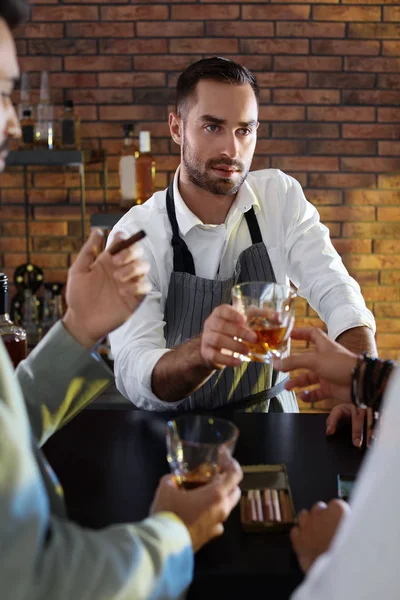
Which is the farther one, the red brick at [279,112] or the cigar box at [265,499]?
the red brick at [279,112]

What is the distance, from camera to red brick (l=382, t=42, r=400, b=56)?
3342 millimetres

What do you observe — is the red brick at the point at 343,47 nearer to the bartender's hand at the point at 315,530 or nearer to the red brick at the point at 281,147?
the red brick at the point at 281,147

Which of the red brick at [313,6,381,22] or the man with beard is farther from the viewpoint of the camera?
the red brick at [313,6,381,22]

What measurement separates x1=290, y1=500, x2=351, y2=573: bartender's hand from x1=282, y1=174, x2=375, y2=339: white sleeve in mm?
943

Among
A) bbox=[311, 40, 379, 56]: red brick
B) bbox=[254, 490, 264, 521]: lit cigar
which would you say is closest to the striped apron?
bbox=[254, 490, 264, 521]: lit cigar

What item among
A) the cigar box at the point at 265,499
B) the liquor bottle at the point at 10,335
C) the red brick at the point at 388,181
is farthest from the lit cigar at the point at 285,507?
the red brick at the point at 388,181

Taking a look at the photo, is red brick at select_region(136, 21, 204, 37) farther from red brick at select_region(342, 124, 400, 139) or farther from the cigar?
the cigar

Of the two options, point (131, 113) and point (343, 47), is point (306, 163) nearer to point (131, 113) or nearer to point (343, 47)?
point (343, 47)

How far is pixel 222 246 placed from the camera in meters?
2.16

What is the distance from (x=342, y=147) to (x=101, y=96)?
1.14 metres

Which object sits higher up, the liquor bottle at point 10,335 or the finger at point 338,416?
the liquor bottle at point 10,335

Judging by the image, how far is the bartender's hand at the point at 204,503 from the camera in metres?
1.01

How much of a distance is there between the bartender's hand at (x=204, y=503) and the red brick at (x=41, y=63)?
2.73 m

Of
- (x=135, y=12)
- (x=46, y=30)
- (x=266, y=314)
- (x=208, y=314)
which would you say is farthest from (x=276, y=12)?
(x=266, y=314)
